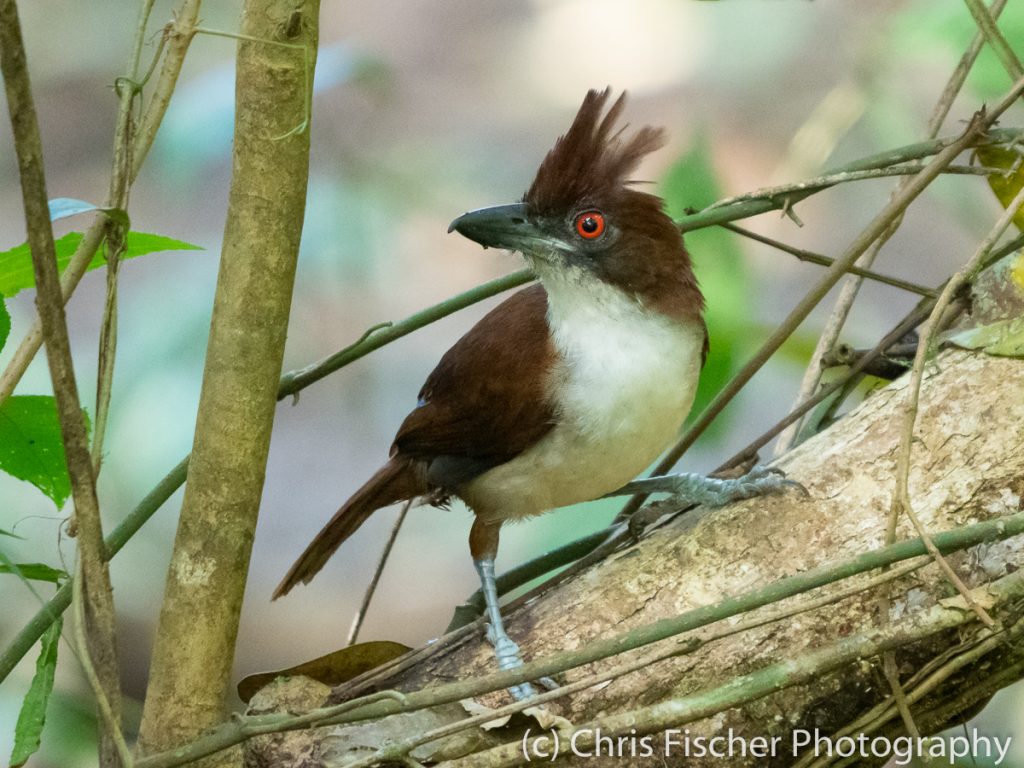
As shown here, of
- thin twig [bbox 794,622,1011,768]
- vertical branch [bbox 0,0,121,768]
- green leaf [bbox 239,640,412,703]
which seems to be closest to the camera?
vertical branch [bbox 0,0,121,768]

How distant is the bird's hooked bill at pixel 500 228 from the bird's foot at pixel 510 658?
2.91ft

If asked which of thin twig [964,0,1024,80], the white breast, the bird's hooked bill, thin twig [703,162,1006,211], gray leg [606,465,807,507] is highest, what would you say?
the bird's hooked bill

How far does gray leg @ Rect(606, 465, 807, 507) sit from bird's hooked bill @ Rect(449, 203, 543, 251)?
0.67 m

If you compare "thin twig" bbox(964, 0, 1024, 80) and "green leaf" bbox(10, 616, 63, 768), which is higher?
"thin twig" bbox(964, 0, 1024, 80)

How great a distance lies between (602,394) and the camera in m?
2.50

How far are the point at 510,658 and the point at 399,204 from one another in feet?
8.53

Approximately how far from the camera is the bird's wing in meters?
2.54

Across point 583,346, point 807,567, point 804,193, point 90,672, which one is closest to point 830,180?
point 804,193

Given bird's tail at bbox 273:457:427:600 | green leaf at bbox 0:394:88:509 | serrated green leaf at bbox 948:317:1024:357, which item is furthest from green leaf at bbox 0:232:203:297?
serrated green leaf at bbox 948:317:1024:357

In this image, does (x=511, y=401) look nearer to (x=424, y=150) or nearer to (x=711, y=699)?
(x=711, y=699)

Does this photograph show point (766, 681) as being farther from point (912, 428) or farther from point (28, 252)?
point (28, 252)

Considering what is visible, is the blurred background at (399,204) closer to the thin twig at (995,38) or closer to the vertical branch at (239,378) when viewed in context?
the thin twig at (995,38)

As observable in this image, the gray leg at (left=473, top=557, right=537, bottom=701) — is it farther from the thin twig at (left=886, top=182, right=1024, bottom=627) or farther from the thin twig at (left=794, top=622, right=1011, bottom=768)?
the thin twig at (left=886, top=182, right=1024, bottom=627)

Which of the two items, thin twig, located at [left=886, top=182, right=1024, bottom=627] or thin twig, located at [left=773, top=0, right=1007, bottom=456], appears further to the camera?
thin twig, located at [left=773, top=0, right=1007, bottom=456]
